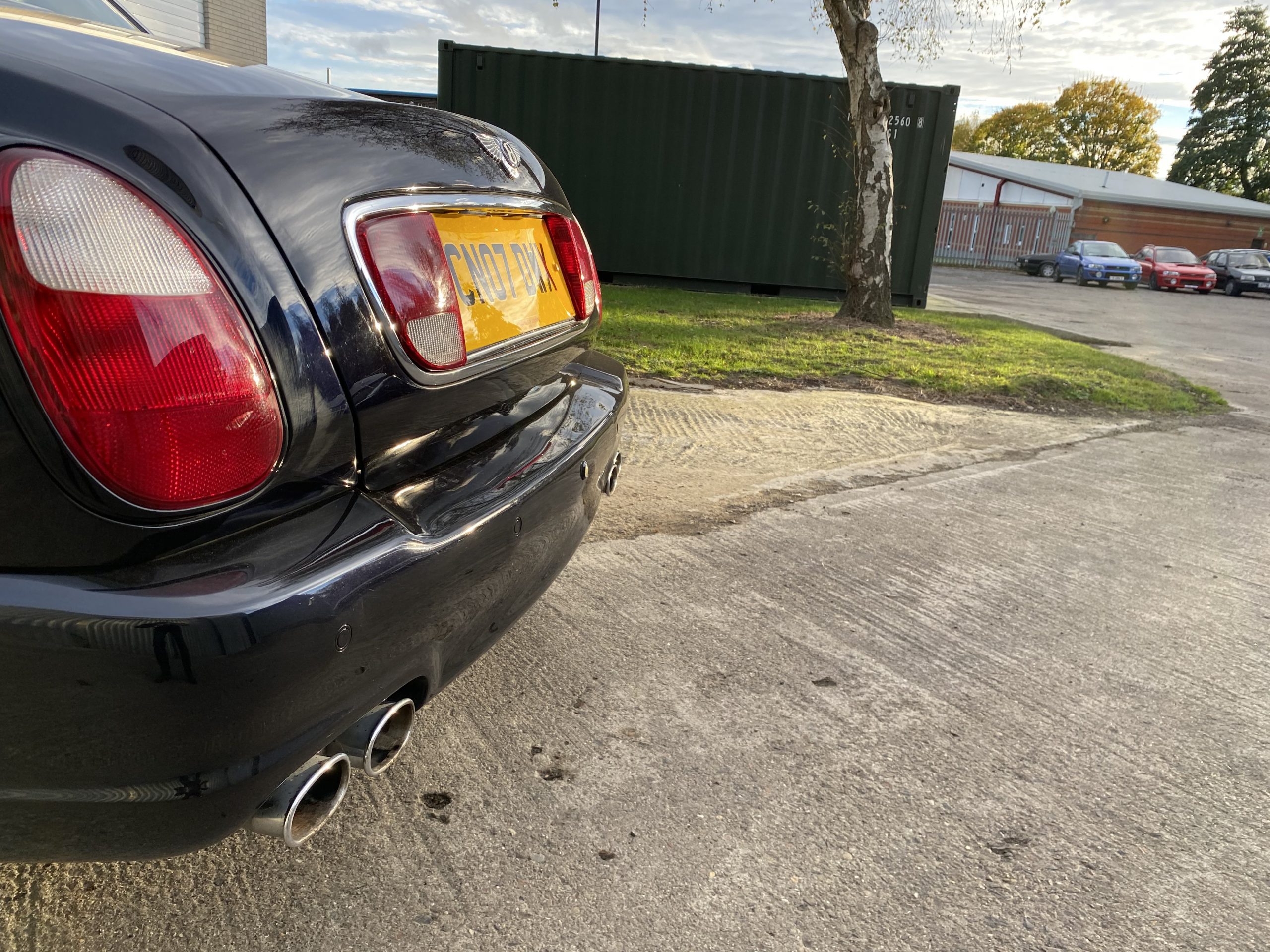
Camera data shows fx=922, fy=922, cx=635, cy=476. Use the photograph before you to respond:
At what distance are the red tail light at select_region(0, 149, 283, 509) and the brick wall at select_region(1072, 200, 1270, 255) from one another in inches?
1748

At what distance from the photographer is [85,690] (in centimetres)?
112

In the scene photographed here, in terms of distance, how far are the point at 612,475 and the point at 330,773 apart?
113 cm

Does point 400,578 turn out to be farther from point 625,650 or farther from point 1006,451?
point 1006,451

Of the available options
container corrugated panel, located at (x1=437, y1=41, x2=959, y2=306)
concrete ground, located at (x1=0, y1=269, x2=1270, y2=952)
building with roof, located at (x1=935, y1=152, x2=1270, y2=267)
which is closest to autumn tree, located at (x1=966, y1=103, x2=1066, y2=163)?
building with roof, located at (x1=935, y1=152, x2=1270, y2=267)

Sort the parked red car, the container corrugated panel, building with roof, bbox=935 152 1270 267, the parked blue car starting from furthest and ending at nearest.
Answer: building with roof, bbox=935 152 1270 267 < the parked blue car < the parked red car < the container corrugated panel

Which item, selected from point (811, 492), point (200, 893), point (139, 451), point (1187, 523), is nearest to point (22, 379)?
point (139, 451)

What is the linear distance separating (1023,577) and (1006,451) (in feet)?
7.03

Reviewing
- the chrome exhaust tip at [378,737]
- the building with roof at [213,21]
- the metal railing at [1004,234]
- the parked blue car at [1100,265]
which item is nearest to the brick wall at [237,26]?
the building with roof at [213,21]

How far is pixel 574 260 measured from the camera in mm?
2367

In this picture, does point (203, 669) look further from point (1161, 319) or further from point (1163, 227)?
point (1163, 227)

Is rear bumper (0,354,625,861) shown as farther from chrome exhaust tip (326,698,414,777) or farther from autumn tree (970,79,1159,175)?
autumn tree (970,79,1159,175)

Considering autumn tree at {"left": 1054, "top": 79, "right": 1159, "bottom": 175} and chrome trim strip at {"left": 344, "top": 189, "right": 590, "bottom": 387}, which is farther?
autumn tree at {"left": 1054, "top": 79, "right": 1159, "bottom": 175}

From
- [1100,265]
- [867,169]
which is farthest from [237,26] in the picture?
[1100,265]

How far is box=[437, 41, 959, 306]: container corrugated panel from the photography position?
13.3m
